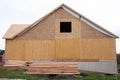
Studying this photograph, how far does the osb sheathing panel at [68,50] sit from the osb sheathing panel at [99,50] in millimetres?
464

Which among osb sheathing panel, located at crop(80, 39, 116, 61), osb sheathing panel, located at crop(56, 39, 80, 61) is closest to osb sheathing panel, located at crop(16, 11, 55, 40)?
osb sheathing panel, located at crop(56, 39, 80, 61)

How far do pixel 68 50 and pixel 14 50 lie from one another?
Result: 199 inches

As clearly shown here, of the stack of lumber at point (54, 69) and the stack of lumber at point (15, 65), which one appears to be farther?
the stack of lumber at point (15, 65)

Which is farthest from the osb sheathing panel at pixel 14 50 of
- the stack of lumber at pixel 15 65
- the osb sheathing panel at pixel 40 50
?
the stack of lumber at pixel 15 65

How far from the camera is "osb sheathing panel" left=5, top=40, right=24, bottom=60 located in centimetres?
3116

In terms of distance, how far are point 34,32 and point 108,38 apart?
685cm

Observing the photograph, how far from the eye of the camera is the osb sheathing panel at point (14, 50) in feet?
102

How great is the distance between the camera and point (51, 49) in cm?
3077

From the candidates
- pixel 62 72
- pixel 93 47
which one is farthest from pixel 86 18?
pixel 62 72

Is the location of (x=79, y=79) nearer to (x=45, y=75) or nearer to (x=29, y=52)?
(x=45, y=75)

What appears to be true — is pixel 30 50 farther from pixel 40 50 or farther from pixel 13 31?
pixel 13 31

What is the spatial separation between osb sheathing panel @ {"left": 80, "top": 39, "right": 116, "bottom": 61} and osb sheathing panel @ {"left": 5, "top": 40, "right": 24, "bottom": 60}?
18.3 feet

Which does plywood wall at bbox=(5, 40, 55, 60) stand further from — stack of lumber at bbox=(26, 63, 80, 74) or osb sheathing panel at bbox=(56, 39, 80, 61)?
stack of lumber at bbox=(26, 63, 80, 74)

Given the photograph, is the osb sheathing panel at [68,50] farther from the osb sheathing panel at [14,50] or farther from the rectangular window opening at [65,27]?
the osb sheathing panel at [14,50]
